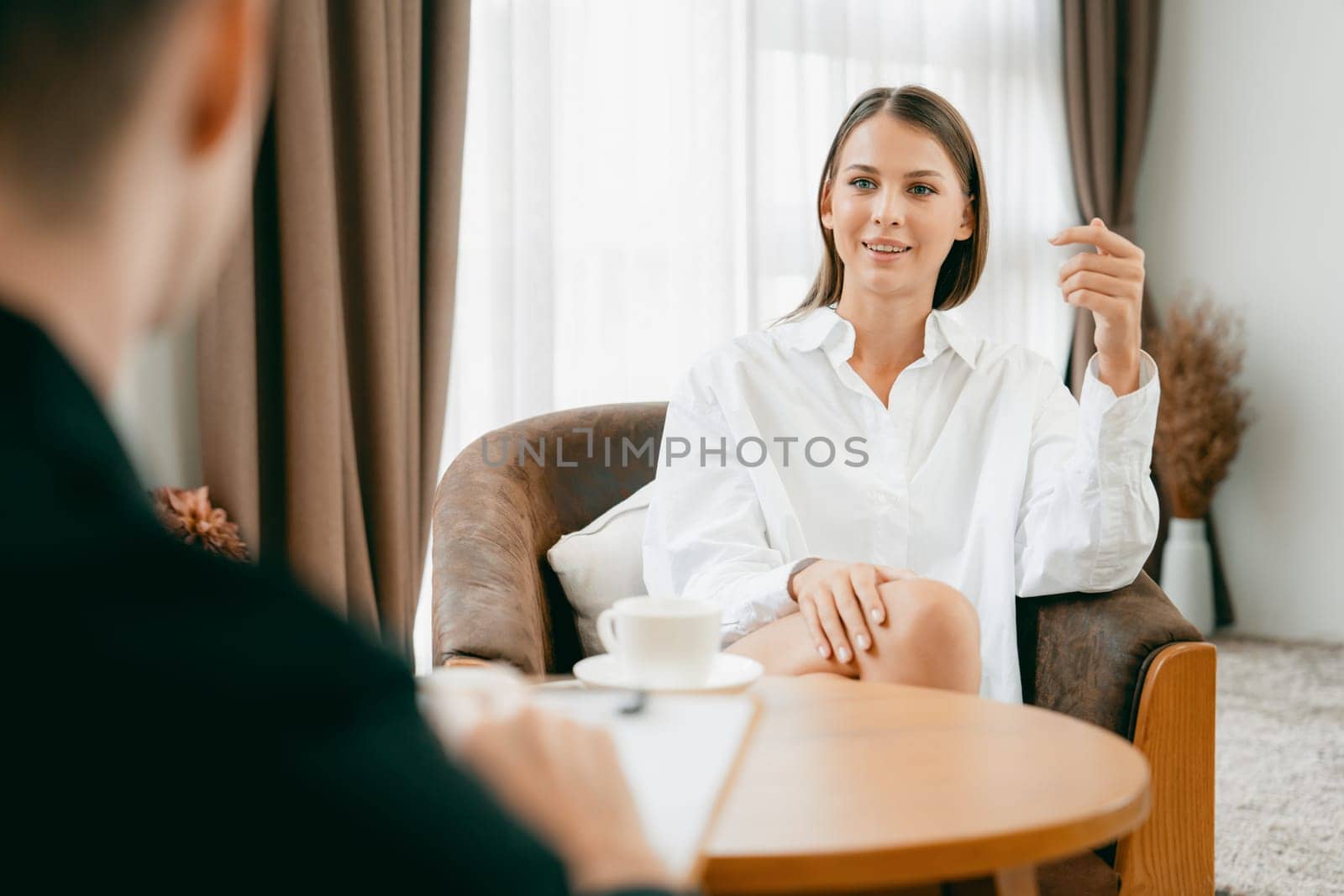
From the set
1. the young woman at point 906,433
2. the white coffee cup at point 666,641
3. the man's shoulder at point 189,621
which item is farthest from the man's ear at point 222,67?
the young woman at point 906,433

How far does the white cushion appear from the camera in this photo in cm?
179

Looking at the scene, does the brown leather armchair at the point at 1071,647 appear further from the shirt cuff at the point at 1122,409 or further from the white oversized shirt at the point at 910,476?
the shirt cuff at the point at 1122,409

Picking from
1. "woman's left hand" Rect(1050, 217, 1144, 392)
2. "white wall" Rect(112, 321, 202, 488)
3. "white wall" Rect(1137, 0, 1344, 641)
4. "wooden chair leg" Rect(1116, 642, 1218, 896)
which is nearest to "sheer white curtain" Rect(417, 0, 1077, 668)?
"white wall" Rect(112, 321, 202, 488)

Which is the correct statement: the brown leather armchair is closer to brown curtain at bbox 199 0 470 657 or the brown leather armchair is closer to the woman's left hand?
the woman's left hand

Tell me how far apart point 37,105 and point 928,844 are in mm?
562

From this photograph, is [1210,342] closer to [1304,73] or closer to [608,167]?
[1304,73]

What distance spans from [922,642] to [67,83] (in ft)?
3.37

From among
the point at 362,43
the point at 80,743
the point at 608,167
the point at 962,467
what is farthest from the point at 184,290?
the point at 608,167

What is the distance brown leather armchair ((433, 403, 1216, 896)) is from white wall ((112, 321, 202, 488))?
1.03 metres

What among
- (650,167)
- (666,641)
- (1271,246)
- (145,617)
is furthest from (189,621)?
(1271,246)

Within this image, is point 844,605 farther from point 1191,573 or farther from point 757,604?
point 1191,573

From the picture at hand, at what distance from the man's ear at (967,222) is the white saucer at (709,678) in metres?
1.14

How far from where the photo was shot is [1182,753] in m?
1.39

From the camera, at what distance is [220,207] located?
44cm
